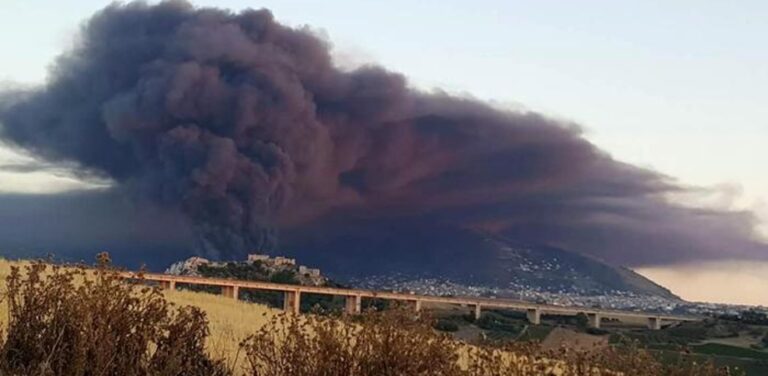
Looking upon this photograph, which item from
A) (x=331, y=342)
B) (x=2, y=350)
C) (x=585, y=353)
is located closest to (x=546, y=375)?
(x=585, y=353)

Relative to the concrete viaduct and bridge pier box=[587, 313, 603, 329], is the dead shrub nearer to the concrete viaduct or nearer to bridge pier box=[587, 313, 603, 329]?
the concrete viaduct

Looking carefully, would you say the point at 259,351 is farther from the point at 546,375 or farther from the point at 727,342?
the point at 727,342

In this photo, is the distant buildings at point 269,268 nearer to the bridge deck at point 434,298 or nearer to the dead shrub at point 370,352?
the bridge deck at point 434,298

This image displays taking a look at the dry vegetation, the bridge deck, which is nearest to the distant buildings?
the bridge deck

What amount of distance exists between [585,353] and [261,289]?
89359 millimetres

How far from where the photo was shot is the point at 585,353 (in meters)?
7.11

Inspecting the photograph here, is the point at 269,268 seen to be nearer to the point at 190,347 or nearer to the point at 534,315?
the point at 534,315

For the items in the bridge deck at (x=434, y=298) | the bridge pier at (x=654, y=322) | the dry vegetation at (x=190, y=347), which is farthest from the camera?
the bridge pier at (x=654, y=322)

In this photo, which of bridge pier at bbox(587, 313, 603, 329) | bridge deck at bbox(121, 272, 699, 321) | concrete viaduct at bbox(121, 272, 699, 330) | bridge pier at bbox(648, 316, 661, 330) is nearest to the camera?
concrete viaduct at bbox(121, 272, 699, 330)

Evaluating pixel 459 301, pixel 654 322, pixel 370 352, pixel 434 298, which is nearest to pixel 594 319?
pixel 654 322

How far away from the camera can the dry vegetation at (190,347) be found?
6.80 metres

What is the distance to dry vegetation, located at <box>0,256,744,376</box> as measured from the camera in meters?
6.80

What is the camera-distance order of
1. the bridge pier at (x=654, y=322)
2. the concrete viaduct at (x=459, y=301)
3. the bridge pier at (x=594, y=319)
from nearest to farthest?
the concrete viaduct at (x=459, y=301)
the bridge pier at (x=594, y=319)
the bridge pier at (x=654, y=322)

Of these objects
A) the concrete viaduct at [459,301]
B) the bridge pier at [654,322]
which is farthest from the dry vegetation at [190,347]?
the bridge pier at [654,322]
